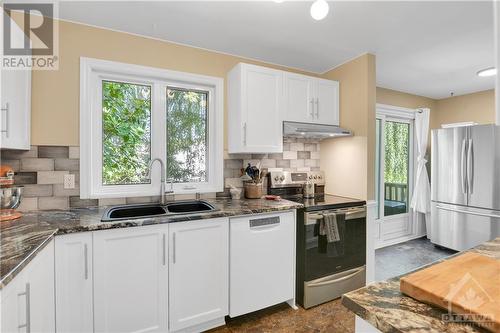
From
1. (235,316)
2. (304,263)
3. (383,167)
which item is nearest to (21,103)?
(235,316)

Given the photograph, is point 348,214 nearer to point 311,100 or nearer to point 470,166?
point 311,100

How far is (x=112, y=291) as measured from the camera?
64.5 inches

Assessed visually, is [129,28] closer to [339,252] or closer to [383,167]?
[339,252]

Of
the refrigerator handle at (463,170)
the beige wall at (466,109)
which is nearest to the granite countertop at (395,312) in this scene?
the refrigerator handle at (463,170)

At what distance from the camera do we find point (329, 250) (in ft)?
7.72

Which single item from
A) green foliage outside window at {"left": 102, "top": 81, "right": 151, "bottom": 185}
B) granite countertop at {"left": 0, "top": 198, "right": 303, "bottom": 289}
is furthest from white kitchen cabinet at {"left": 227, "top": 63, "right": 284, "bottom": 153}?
green foliage outside window at {"left": 102, "top": 81, "right": 151, "bottom": 185}

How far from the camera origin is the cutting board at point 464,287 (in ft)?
2.04

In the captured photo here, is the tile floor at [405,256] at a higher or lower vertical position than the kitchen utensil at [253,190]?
lower

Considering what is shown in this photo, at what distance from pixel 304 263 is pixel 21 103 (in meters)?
2.59

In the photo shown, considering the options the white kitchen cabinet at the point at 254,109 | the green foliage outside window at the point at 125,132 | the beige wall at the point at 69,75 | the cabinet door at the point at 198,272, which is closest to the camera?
the cabinet door at the point at 198,272

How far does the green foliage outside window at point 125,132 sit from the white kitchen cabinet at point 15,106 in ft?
1.70

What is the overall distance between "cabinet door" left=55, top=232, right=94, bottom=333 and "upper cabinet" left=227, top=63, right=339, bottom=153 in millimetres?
1505

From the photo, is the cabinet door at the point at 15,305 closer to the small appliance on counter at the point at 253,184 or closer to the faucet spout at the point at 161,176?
the faucet spout at the point at 161,176

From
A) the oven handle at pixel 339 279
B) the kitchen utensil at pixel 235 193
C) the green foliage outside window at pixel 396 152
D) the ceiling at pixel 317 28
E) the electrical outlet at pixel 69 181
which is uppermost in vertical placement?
the ceiling at pixel 317 28
